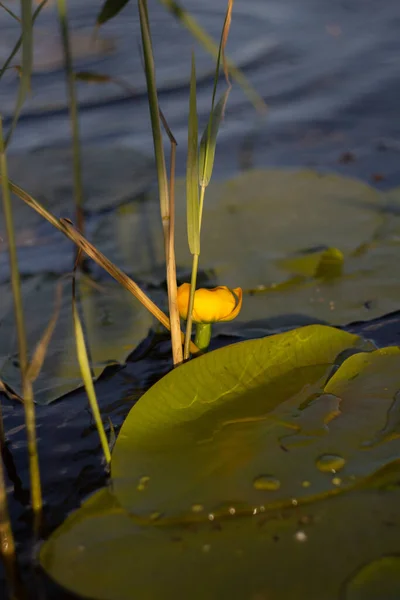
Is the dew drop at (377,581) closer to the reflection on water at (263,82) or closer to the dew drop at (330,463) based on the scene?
the dew drop at (330,463)

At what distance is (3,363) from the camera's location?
134 cm

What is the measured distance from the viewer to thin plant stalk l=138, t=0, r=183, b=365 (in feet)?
3.24

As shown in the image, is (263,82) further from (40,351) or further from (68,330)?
(40,351)

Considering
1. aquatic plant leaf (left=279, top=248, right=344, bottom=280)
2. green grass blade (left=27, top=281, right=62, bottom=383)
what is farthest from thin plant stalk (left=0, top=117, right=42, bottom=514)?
aquatic plant leaf (left=279, top=248, right=344, bottom=280)

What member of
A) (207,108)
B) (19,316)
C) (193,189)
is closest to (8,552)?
(19,316)

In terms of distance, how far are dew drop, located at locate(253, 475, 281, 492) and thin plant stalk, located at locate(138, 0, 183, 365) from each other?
0.90ft

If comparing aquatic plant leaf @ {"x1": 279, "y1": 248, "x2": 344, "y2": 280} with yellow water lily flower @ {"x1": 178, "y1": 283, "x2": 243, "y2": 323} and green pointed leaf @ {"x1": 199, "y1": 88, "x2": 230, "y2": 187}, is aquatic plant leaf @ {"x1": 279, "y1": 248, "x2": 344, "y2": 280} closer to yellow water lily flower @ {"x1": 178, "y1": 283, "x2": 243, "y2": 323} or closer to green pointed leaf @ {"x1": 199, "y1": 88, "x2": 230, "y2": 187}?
yellow water lily flower @ {"x1": 178, "y1": 283, "x2": 243, "y2": 323}

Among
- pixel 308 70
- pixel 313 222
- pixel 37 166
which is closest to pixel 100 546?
pixel 313 222

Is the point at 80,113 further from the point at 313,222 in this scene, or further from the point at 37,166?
the point at 313,222

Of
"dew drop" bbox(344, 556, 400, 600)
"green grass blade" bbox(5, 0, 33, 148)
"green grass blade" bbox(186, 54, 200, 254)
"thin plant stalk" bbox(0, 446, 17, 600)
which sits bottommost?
"thin plant stalk" bbox(0, 446, 17, 600)

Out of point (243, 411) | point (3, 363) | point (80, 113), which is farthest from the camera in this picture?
point (80, 113)

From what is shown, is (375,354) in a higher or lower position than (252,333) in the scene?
higher

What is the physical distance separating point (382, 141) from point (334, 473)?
172 cm

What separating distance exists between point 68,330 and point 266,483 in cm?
62
